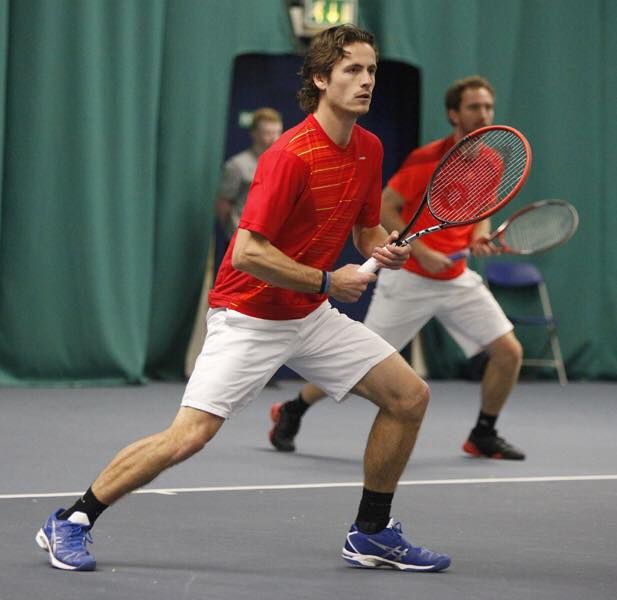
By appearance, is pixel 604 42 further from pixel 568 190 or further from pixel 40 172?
pixel 40 172

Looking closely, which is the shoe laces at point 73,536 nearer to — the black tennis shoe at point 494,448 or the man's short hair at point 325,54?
the man's short hair at point 325,54

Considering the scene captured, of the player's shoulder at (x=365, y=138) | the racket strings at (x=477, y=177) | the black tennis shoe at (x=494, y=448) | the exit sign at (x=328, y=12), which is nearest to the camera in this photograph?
the player's shoulder at (x=365, y=138)

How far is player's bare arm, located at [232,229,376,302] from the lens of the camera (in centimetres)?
391

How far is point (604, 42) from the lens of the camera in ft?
34.8

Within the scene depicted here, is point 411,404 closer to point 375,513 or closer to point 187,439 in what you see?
point 375,513

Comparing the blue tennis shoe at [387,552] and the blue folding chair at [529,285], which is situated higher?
the blue tennis shoe at [387,552]

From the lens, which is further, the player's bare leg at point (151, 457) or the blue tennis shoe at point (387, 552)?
the blue tennis shoe at point (387, 552)

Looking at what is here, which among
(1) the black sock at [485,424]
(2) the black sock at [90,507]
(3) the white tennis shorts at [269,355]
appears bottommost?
(1) the black sock at [485,424]

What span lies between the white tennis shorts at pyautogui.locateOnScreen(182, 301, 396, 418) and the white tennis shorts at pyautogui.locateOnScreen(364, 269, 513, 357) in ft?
7.28

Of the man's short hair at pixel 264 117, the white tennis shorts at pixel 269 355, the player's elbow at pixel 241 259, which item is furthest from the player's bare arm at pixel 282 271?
the man's short hair at pixel 264 117

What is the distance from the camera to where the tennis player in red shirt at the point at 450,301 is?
6316 millimetres

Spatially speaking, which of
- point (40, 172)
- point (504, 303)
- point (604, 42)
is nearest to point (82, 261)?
point (40, 172)

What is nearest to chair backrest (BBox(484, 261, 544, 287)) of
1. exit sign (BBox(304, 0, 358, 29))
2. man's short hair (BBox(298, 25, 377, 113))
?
exit sign (BBox(304, 0, 358, 29))

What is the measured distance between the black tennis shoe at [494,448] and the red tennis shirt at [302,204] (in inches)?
94.8
